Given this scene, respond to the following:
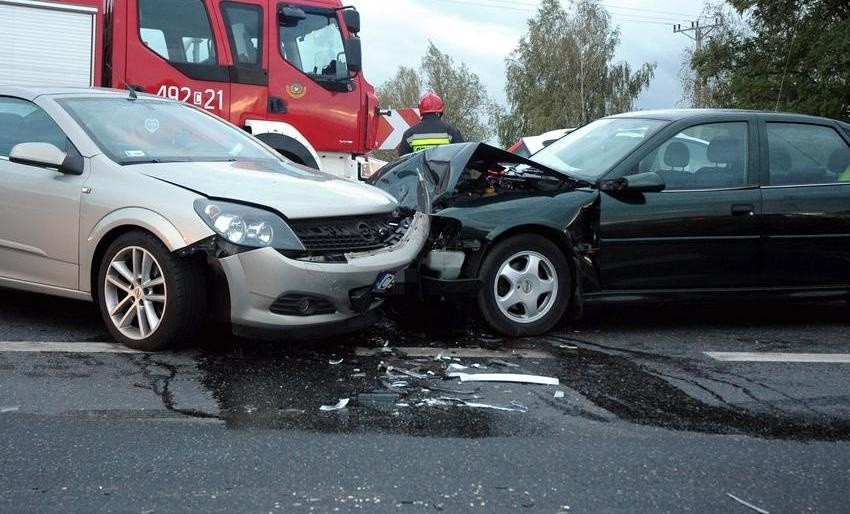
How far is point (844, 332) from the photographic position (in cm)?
684

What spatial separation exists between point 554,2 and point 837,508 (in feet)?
183

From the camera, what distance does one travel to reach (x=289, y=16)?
32.4 feet

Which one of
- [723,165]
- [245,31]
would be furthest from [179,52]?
[723,165]

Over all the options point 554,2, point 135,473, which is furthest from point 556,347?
point 554,2

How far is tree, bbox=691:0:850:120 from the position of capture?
23.8 m

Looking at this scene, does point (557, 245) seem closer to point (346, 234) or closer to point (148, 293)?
point (346, 234)

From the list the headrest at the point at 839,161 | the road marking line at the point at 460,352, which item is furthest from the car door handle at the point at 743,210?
the road marking line at the point at 460,352

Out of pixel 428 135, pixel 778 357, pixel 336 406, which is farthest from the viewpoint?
pixel 428 135

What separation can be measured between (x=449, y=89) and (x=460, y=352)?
7009 centimetres

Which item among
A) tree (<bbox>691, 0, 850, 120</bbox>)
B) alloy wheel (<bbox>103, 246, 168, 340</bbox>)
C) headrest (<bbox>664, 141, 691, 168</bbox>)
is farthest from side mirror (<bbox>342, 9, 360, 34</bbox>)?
tree (<bbox>691, 0, 850, 120</bbox>)

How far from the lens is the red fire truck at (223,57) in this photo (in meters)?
9.42

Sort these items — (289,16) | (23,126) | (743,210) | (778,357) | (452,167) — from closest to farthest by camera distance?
(778,357) < (23,126) < (452,167) < (743,210) < (289,16)

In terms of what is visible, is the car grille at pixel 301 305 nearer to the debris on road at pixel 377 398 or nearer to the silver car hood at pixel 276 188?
the silver car hood at pixel 276 188

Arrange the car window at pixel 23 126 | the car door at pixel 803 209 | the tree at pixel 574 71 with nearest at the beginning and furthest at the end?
the car window at pixel 23 126 < the car door at pixel 803 209 < the tree at pixel 574 71
